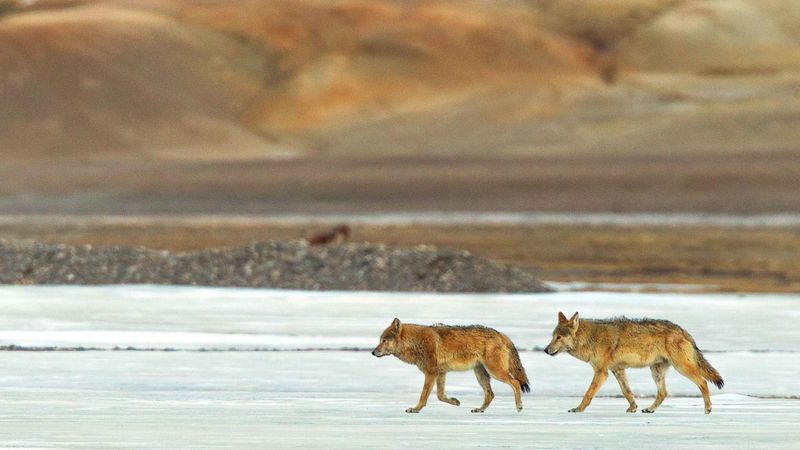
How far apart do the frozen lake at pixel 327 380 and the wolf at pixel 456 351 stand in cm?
24

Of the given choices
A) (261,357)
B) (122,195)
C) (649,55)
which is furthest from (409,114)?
(261,357)

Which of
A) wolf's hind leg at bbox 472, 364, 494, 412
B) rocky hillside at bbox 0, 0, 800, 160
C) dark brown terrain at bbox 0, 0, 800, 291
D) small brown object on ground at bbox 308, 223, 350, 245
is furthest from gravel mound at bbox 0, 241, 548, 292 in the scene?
rocky hillside at bbox 0, 0, 800, 160

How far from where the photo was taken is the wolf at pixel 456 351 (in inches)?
428

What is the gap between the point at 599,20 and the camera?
15800cm

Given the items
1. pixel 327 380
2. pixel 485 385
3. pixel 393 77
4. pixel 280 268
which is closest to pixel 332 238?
pixel 280 268

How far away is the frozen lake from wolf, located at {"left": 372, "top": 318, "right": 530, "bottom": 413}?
0.24 m

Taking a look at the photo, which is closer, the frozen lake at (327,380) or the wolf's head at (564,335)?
the frozen lake at (327,380)

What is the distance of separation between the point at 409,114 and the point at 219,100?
16556 millimetres

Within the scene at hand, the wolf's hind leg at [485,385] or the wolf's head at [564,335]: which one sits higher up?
the wolf's head at [564,335]

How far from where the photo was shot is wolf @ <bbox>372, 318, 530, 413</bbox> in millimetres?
10875

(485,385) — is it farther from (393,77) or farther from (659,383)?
(393,77)

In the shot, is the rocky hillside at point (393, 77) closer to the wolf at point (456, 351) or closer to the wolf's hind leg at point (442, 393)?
the wolf's hind leg at point (442, 393)

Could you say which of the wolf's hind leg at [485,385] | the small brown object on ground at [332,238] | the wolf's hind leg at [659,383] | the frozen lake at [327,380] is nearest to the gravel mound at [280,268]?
the frozen lake at [327,380]

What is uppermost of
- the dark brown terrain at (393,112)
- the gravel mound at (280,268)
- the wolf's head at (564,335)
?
the dark brown terrain at (393,112)
